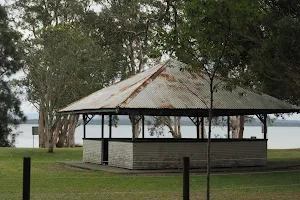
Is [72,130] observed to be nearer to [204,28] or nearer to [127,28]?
[127,28]

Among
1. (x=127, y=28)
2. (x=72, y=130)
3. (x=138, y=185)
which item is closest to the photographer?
(x=138, y=185)

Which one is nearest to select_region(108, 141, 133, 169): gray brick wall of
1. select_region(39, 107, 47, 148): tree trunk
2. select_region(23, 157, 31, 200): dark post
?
select_region(23, 157, 31, 200): dark post

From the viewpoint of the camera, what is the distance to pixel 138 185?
17578 millimetres

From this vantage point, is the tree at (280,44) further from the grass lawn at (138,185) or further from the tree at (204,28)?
the grass lawn at (138,185)

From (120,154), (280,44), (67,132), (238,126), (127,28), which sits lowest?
(120,154)

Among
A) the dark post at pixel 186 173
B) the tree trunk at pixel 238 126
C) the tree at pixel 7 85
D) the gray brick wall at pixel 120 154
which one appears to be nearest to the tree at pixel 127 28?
the gray brick wall at pixel 120 154

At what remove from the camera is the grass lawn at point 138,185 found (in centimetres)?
1489

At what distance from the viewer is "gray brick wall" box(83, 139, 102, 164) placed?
25.6 meters

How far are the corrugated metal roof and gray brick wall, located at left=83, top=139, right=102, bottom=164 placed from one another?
1704 mm

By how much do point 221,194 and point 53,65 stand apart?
22.8 meters

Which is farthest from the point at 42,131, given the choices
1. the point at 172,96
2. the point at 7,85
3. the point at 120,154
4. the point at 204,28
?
the point at 204,28

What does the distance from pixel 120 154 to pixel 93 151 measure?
9.51 ft

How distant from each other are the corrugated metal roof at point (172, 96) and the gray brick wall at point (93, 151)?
5.59 ft

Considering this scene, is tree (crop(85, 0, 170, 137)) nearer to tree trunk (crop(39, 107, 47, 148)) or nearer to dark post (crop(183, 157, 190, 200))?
tree trunk (crop(39, 107, 47, 148))
